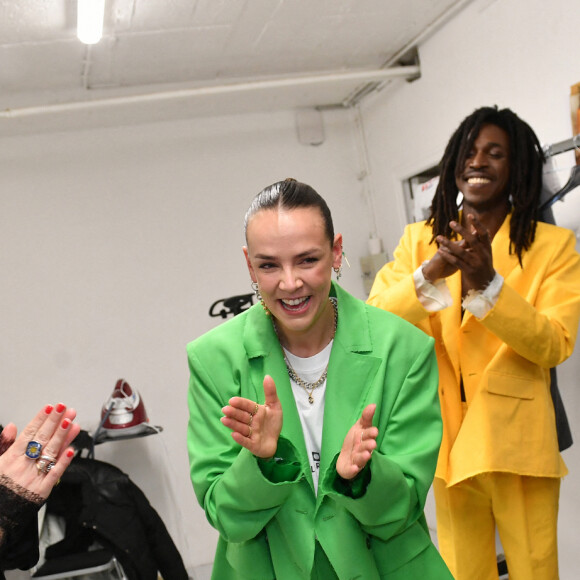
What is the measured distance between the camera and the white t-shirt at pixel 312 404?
5.20ft

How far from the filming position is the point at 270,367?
1578 mm

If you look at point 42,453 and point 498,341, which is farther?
point 498,341

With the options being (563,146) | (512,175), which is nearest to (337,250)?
(512,175)

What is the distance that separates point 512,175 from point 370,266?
289 centimetres

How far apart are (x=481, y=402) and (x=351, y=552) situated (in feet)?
2.99

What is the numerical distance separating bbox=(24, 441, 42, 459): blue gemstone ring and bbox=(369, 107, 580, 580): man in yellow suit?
1.13 metres

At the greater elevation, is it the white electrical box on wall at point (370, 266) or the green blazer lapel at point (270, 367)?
the white electrical box on wall at point (370, 266)

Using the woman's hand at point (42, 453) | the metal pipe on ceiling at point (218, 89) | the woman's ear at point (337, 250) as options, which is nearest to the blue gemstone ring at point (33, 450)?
the woman's hand at point (42, 453)

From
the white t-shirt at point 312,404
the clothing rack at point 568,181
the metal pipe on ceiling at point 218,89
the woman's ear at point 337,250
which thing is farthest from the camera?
the metal pipe on ceiling at point 218,89

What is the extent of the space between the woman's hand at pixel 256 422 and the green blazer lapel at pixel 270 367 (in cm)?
14

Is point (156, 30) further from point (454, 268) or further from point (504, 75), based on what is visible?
point (454, 268)

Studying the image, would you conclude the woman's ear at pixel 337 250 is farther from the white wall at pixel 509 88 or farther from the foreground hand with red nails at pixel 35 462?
the white wall at pixel 509 88

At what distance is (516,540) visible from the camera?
2209mm

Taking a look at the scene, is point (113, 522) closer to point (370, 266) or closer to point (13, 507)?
point (13, 507)
